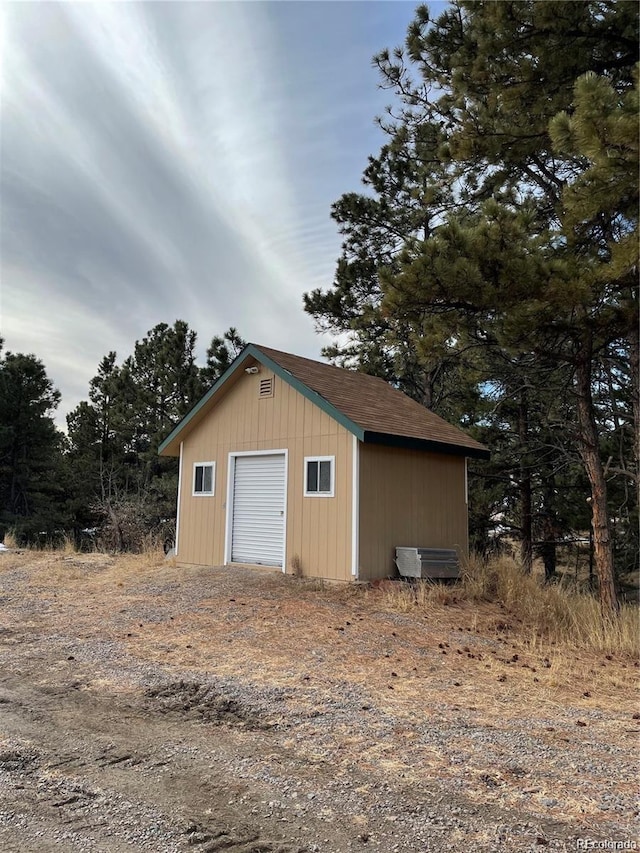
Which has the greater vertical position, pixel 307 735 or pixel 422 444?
pixel 422 444

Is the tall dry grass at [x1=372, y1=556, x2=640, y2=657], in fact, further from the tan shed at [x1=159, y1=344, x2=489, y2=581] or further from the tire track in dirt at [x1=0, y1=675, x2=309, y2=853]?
the tire track in dirt at [x1=0, y1=675, x2=309, y2=853]

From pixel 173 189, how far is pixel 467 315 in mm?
7921

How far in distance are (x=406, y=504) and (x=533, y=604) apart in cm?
314

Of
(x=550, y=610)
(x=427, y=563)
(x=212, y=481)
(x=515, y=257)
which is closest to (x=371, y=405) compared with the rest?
(x=427, y=563)

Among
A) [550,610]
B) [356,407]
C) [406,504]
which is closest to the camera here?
[550,610]

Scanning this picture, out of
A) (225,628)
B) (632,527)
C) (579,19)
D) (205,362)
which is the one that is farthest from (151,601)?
(205,362)

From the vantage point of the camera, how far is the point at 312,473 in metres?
11.2

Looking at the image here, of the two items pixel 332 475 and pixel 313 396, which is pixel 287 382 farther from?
pixel 332 475

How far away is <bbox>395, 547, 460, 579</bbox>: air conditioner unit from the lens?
1031 cm

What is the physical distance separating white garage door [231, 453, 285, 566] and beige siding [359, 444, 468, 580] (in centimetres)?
197

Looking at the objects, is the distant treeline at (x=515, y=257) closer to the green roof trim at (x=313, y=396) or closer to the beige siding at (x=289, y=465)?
the green roof trim at (x=313, y=396)

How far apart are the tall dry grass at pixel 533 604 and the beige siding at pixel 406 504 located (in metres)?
0.92

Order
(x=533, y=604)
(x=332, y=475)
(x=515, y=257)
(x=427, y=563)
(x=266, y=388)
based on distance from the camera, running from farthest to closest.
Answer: (x=266, y=388), (x=332, y=475), (x=427, y=563), (x=533, y=604), (x=515, y=257)

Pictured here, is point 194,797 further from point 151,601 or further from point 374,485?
point 374,485
